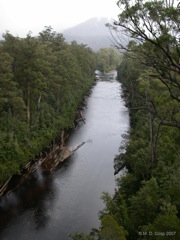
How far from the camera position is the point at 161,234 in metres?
13.5

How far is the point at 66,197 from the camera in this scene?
2683cm

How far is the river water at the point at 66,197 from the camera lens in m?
22.5

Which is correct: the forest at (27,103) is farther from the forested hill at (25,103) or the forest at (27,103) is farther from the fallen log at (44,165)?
the fallen log at (44,165)

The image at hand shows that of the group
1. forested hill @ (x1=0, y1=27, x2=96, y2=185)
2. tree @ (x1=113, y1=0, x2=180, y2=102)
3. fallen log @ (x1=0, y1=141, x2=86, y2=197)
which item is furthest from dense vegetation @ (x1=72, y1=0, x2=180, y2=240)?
forested hill @ (x1=0, y1=27, x2=96, y2=185)

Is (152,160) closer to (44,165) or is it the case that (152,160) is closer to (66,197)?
(66,197)

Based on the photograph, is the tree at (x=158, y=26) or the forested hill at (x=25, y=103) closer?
the tree at (x=158, y=26)

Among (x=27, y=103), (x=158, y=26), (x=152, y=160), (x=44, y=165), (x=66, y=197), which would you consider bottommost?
(x=66, y=197)

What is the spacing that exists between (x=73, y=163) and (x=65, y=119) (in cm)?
1201

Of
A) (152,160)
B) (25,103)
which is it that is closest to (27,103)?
(25,103)

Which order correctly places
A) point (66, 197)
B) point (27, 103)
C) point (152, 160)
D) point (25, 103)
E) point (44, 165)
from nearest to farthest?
1. point (152, 160)
2. point (66, 197)
3. point (44, 165)
4. point (27, 103)
5. point (25, 103)

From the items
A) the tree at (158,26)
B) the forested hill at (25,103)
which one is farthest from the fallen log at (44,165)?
the tree at (158,26)

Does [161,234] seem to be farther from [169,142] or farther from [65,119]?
[65,119]

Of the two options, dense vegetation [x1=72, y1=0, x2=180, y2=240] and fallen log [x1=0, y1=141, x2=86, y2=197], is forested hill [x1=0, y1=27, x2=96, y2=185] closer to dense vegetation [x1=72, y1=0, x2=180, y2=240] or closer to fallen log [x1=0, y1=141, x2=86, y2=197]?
fallen log [x1=0, y1=141, x2=86, y2=197]

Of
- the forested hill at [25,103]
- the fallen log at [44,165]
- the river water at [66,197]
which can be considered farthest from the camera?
the forested hill at [25,103]
